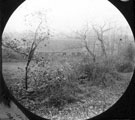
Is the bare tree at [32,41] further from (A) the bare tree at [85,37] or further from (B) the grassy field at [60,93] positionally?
(A) the bare tree at [85,37]

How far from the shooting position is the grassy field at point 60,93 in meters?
1.55

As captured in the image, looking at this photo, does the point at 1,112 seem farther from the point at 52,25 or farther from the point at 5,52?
the point at 52,25

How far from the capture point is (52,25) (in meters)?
1.54

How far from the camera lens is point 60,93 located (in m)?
1.55

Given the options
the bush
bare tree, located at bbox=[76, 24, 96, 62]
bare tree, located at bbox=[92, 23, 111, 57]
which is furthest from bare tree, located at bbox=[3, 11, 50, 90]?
the bush

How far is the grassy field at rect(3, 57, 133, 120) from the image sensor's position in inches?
61.0

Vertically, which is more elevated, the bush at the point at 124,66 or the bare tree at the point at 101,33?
→ the bare tree at the point at 101,33

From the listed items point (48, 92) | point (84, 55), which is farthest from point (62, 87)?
point (84, 55)

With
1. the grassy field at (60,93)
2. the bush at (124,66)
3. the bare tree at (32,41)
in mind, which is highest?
the bare tree at (32,41)

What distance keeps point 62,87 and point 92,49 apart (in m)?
0.32

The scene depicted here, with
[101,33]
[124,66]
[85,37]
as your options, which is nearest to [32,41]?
[85,37]

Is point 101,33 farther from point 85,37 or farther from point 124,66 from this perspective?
point 124,66

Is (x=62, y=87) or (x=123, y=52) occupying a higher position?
(x=123, y=52)

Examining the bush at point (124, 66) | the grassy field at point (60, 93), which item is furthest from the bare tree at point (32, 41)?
the bush at point (124, 66)
